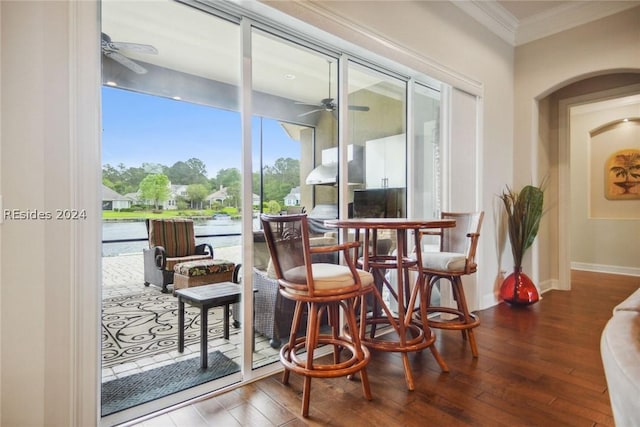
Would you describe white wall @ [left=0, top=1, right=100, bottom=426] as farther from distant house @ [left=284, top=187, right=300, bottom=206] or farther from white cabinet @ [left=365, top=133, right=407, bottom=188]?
white cabinet @ [left=365, top=133, right=407, bottom=188]

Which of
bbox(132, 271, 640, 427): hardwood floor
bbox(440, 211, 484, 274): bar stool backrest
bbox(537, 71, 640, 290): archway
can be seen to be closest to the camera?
bbox(132, 271, 640, 427): hardwood floor

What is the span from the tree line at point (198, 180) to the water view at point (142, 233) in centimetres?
16

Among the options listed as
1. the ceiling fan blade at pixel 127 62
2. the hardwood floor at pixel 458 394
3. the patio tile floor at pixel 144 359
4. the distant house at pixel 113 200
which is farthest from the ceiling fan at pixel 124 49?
the hardwood floor at pixel 458 394

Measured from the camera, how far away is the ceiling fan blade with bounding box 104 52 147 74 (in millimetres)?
2400

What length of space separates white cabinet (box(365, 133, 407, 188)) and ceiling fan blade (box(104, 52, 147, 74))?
209 cm

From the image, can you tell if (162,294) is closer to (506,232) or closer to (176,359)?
(176,359)

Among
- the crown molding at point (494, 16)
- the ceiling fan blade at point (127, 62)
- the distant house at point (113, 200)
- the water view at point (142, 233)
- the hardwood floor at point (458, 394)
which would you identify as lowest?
the hardwood floor at point (458, 394)

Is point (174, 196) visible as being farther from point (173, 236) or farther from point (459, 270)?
point (459, 270)

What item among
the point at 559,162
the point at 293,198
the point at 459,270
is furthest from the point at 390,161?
the point at 559,162

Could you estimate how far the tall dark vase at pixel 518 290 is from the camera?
371cm

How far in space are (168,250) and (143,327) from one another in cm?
78

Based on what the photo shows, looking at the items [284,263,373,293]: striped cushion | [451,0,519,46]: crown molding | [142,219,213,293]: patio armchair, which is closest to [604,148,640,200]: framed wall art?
[451,0,519,46]: crown molding

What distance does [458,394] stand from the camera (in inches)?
77.7

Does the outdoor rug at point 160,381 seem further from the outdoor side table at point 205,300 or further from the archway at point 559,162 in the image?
the archway at point 559,162
